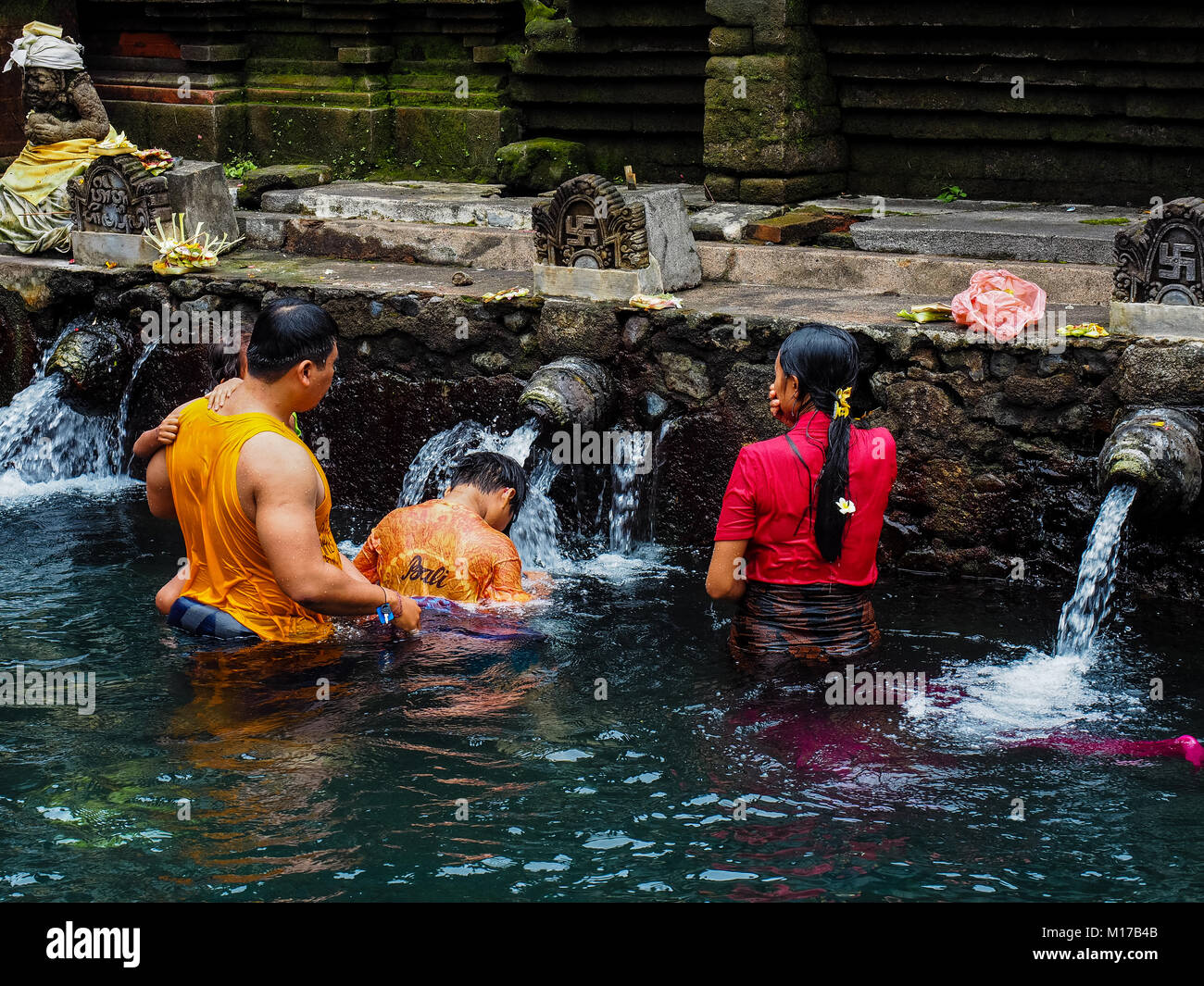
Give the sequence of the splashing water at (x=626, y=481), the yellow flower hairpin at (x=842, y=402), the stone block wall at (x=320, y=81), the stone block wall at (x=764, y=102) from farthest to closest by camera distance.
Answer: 1. the stone block wall at (x=320, y=81)
2. the stone block wall at (x=764, y=102)
3. the splashing water at (x=626, y=481)
4. the yellow flower hairpin at (x=842, y=402)

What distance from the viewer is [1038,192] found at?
8.33 metres

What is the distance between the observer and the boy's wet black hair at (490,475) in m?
5.27

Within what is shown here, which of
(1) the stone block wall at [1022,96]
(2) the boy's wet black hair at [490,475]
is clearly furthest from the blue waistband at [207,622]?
(1) the stone block wall at [1022,96]

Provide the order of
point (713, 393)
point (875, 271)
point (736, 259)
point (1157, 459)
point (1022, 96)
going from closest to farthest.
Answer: point (1157, 459), point (713, 393), point (875, 271), point (736, 259), point (1022, 96)

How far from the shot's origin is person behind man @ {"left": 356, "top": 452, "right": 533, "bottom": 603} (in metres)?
4.98

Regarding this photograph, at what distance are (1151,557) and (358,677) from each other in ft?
11.1

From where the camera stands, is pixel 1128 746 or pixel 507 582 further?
pixel 507 582

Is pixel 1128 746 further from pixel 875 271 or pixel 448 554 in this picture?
pixel 875 271

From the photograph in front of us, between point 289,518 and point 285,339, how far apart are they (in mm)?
567

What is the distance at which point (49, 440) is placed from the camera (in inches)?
315

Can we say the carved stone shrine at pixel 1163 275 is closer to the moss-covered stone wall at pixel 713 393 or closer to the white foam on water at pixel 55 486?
the moss-covered stone wall at pixel 713 393

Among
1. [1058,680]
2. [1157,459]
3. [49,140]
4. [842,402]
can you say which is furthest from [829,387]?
[49,140]

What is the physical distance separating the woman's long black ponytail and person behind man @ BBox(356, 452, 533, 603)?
4.26ft

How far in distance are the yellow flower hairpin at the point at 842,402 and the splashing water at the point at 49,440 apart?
505cm
